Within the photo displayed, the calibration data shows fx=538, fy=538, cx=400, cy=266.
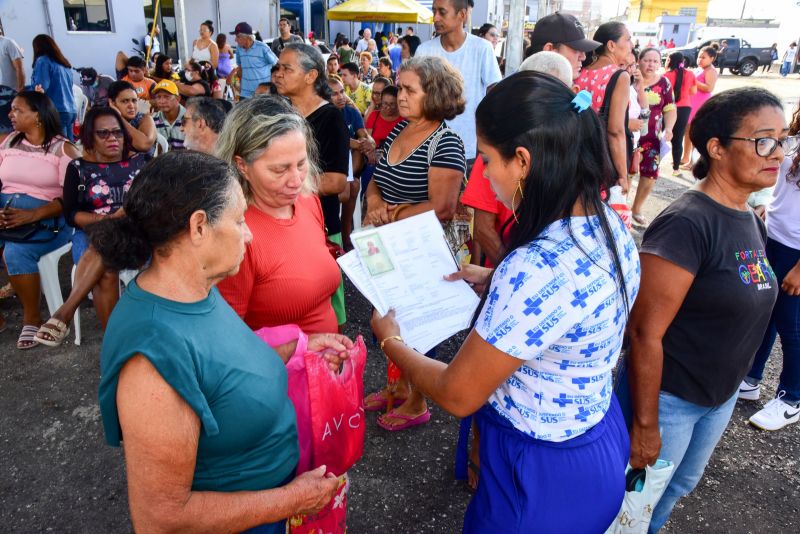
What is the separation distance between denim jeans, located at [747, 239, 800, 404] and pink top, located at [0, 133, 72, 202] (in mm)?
4981

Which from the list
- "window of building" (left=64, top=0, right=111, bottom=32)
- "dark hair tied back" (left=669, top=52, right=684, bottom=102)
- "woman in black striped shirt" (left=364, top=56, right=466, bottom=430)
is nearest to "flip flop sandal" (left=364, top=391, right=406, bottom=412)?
"woman in black striped shirt" (left=364, top=56, right=466, bottom=430)

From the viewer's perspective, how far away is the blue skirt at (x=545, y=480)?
1.39 metres

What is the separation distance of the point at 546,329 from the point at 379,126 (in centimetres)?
490

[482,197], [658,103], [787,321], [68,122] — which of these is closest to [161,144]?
[68,122]

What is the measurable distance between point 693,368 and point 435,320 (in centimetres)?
90

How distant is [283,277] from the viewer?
6.29 feet

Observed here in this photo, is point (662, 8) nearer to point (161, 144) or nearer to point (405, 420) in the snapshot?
point (161, 144)

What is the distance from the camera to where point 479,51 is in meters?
4.78

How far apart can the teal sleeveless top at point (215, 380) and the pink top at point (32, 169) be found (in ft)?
11.7

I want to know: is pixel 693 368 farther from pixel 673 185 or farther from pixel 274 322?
pixel 673 185

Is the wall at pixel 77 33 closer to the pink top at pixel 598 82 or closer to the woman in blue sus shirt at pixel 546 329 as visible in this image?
the pink top at pixel 598 82

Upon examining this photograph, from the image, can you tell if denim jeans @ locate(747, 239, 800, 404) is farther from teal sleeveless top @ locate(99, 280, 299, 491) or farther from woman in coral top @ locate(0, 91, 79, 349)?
woman in coral top @ locate(0, 91, 79, 349)

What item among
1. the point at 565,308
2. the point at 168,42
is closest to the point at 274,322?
the point at 565,308

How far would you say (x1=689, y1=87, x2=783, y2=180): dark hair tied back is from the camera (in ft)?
5.90
